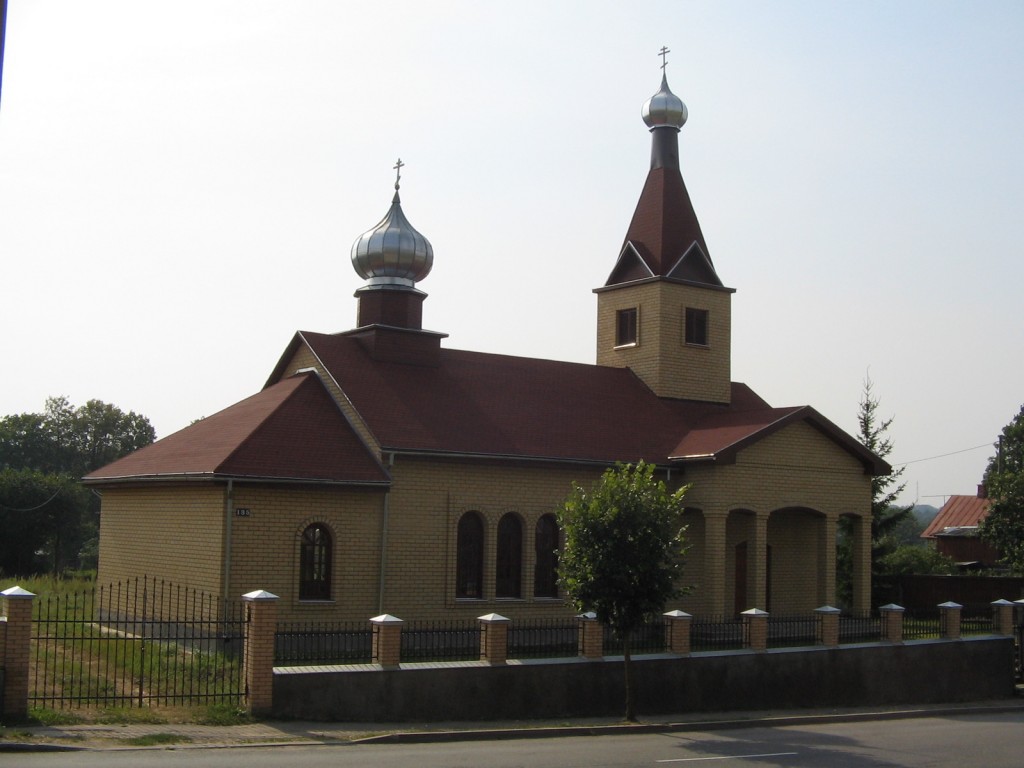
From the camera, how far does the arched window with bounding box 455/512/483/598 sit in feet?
78.3

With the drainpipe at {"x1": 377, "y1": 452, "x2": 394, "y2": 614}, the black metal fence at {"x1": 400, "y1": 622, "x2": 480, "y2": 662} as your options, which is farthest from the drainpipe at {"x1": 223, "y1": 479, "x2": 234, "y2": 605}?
the black metal fence at {"x1": 400, "y1": 622, "x2": 480, "y2": 662}

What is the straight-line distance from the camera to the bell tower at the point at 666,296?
1182 inches

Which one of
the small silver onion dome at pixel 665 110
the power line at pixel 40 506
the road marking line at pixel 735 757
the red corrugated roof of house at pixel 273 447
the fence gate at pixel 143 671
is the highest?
the small silver onion dome at pixel 665 110

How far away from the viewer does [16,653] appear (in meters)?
14.2

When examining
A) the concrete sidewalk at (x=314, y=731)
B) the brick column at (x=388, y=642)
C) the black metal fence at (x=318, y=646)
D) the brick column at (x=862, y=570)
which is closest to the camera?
the concrete sidewalk at (x=314, y=731)

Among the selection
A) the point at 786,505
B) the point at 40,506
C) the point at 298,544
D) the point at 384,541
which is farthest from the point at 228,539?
the point at 40,506

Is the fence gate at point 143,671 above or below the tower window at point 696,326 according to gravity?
below

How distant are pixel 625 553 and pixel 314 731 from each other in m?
5.02

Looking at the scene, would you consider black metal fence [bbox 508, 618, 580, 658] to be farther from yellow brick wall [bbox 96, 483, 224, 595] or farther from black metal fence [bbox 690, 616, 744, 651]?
yellow brick wall [bbox 96, 483, 224, 595]

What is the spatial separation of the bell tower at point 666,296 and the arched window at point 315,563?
35.1 ft

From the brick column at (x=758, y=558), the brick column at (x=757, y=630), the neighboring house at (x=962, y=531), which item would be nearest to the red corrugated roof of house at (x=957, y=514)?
the neighboring house at (x=962, y=531)

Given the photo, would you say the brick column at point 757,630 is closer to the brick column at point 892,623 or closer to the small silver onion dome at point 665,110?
the brick column at point 892,623

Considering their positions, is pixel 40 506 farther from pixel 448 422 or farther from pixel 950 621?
pixel 950 621

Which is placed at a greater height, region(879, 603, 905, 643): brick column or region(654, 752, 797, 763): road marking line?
region(879, 603, 905, 643): brick column
